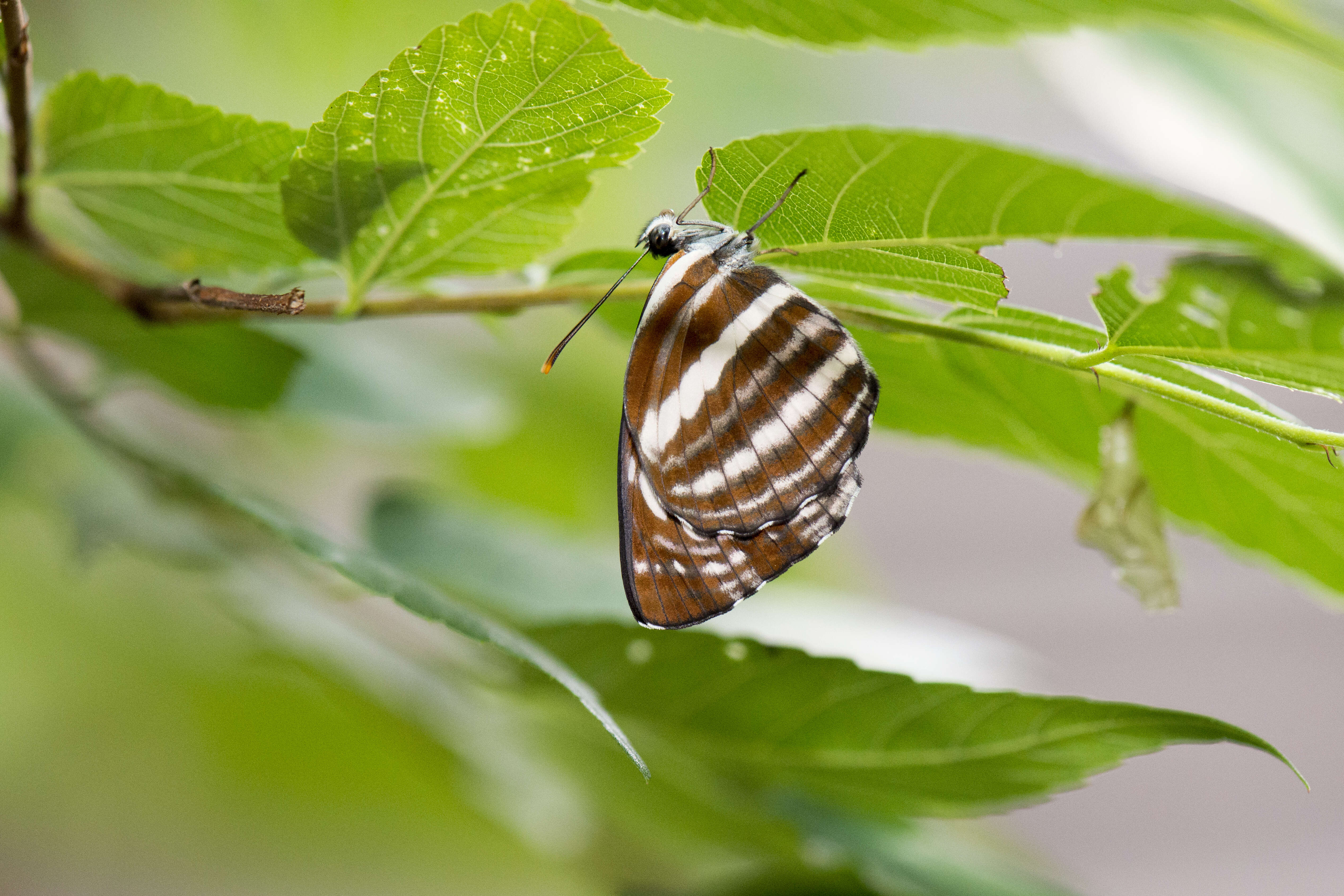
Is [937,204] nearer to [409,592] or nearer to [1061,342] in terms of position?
[1061,342]

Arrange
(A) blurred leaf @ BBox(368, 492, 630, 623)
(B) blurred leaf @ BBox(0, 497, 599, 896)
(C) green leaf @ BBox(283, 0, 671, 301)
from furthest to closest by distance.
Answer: (B) blurred leaf @ BBox(0, 497, 599, 896)
(A) blurred leaf @ BBox(368, 492, 630, 623)
(C) green leaf @ BBox(283, 0, 671, 301)

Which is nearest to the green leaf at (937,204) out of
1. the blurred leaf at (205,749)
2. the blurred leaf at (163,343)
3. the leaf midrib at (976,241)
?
the leaf midrib at (976,241)

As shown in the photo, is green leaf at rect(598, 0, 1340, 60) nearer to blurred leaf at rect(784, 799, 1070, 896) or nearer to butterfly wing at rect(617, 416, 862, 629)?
butterfly wing at rect(617, 416, 862, 629)

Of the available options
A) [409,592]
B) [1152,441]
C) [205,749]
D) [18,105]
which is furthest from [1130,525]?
[205,749]

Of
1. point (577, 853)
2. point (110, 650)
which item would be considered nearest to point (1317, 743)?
point (577, 853)

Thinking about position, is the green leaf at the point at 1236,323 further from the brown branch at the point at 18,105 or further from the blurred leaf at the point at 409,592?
the brown branch at the point at 18,105

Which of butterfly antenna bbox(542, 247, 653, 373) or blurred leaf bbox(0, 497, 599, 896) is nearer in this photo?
butterfly antenna bbox(542, 247, 653, 373)

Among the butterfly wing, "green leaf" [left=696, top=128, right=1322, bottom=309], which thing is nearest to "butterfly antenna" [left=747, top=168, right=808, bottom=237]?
"green leaf" [left=696, top=128, right=1322, bottom=309]
